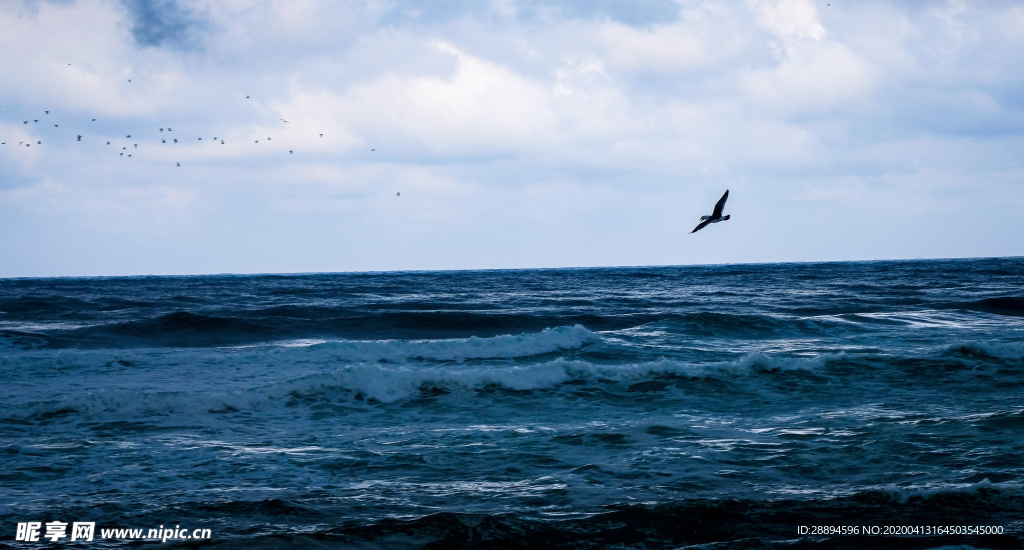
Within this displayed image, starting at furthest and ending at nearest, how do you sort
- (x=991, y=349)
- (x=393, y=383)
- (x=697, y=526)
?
(x=991, y=349)
(x=393, y=383)
(x=697, y=526)

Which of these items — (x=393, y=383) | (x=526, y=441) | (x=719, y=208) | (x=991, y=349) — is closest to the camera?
(x=526, y=441)

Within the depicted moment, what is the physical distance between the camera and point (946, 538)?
19.7 feet

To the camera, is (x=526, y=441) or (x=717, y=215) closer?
(x=526, y=441)

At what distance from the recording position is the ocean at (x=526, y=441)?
631 centimetres

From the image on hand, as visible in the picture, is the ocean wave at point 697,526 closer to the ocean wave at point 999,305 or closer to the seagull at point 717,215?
the seagull at point 717,215

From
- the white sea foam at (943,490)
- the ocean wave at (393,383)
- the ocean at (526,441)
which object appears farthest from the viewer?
the ocean wave at (393,383)

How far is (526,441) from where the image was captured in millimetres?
9266

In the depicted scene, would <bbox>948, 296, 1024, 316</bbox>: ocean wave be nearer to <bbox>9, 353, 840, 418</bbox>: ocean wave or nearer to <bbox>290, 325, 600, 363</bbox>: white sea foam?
<bbox>9, 353, 840, 418</bbox>: ocean wave

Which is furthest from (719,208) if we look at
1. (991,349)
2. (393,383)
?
(393,383)

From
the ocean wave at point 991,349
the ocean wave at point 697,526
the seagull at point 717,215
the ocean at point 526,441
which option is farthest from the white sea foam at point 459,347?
the ocean wave at point 697,526

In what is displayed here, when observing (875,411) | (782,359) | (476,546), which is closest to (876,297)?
(782,359)

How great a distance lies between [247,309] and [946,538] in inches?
1022

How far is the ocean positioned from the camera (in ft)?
20.7

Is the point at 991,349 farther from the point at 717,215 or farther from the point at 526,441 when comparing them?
the point at 526,441
